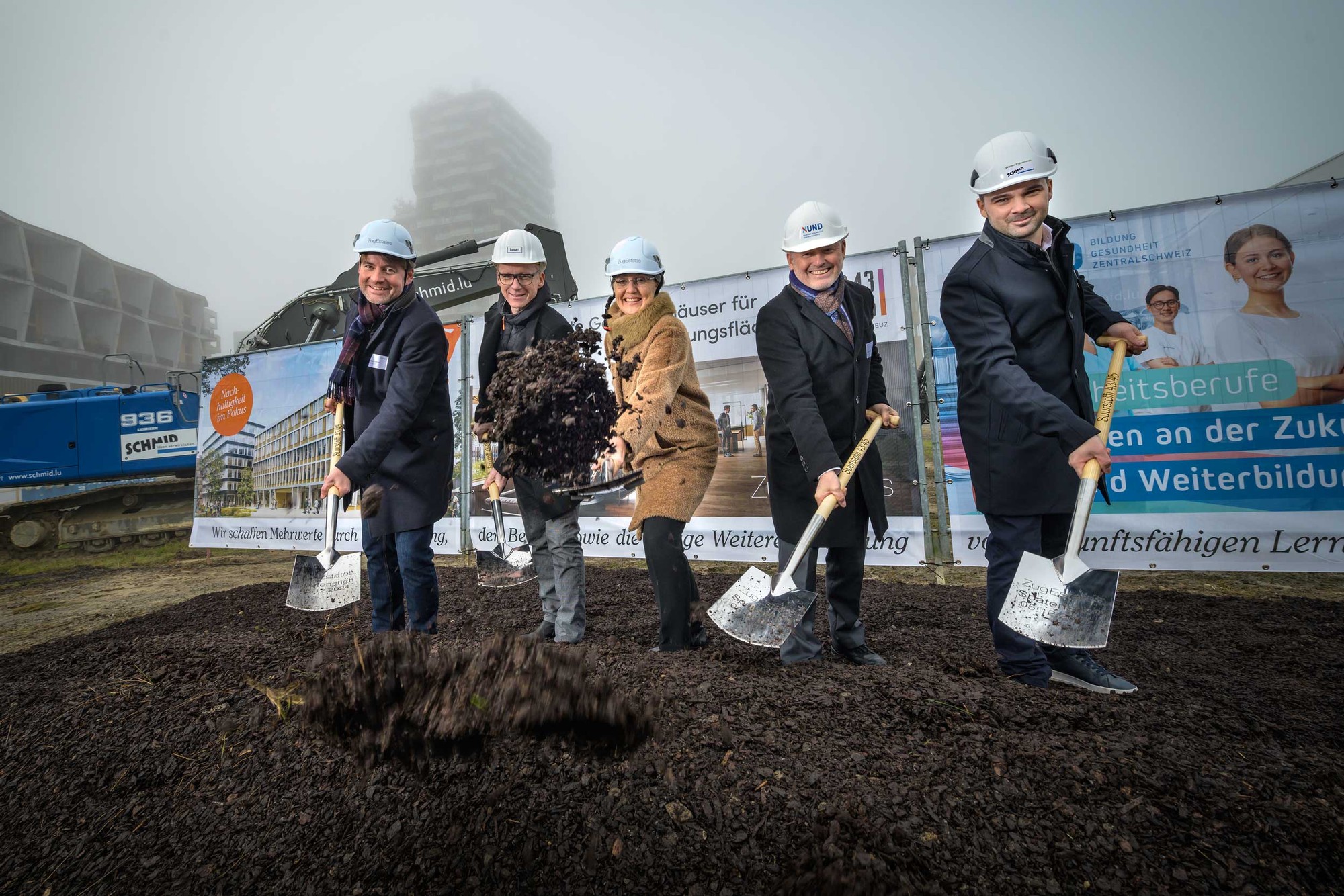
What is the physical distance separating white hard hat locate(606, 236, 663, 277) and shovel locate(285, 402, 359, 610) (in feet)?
4.76

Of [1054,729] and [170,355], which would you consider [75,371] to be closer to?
[170,355]

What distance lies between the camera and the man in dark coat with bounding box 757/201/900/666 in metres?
2.52

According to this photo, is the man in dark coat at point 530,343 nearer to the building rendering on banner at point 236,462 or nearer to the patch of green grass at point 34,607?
the patch of green grass at point 34,607

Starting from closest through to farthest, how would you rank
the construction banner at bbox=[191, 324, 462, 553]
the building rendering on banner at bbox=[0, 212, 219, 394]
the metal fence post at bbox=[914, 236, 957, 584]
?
the metal fence post at bbox=[914, 236, 957, 584]
the construction banner at bbox=[191, 324, 462, 553]
the building rendering on banner at bbox=[0, 212, 219, 394]

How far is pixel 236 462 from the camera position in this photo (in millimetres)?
7691

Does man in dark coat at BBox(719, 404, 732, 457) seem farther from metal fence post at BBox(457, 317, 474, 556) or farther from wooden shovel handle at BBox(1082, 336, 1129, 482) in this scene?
wooden shovel handle at BBox(1082, 336, 1129, 482)

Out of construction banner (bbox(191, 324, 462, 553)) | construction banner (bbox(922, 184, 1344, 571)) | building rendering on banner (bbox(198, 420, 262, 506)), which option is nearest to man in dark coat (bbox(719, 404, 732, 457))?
construction banner (bbox(922, 184, 1344, 571))

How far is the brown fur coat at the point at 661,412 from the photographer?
265 cm

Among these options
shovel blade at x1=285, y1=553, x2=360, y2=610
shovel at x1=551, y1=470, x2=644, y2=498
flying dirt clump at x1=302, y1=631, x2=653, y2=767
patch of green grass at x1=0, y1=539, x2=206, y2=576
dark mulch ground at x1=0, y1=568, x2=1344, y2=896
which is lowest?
patch of green grass at x1=0, y1=539, x2=206, y2=576

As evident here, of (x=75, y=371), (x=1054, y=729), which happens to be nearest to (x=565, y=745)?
(x=1054, y=729)

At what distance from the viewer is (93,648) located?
3.09 m

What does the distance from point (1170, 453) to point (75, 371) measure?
50.2m

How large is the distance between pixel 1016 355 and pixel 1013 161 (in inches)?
25.6

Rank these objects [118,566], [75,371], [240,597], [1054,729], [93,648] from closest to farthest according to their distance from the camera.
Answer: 1. [1054,729]
2. [93,648]
3. [240,597]
4. [118,566]
5. [75,371]
